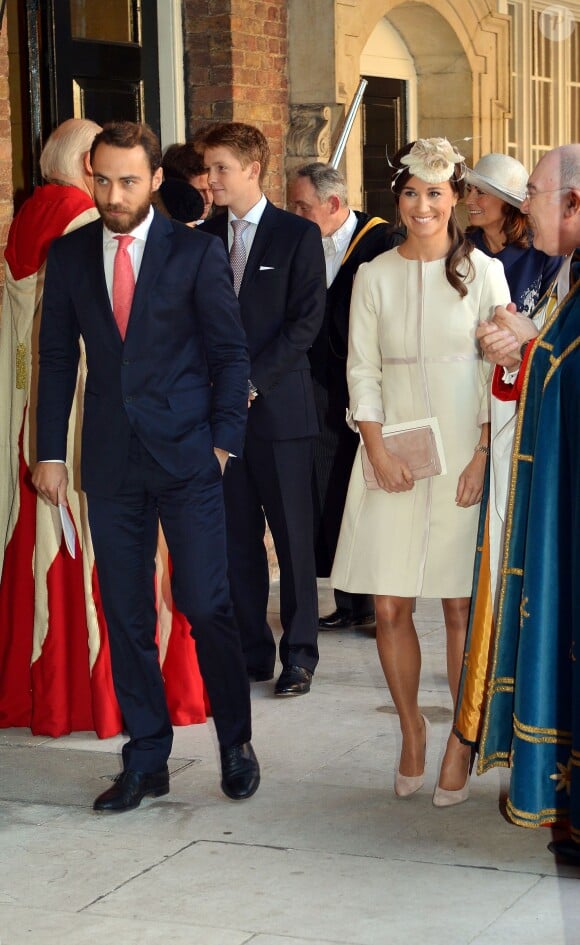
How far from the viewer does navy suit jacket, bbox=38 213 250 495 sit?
13.6 ft

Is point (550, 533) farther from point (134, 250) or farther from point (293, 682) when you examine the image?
point (293, 682)

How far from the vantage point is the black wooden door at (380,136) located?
8680 millimetres

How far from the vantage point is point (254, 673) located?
5762 mm

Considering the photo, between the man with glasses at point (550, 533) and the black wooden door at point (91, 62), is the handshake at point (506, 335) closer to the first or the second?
the man with glasses at point (550, 533)

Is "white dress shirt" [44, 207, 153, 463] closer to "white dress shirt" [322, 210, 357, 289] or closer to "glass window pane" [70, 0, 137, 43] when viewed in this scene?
"white dress shirt" [322, 210, 357, 289]

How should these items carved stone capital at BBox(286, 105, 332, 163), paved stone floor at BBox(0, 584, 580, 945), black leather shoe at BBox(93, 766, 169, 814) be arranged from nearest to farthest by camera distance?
paved stone floor at BBox(0, 584, 580, 945) < black leather shoe at BBox(93, 766, 169, 814) < carved stone capital at BBox(286, 105, 332, 163)

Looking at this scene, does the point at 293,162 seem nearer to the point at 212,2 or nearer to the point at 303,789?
the point at 212,2

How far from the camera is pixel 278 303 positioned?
5.44 meters

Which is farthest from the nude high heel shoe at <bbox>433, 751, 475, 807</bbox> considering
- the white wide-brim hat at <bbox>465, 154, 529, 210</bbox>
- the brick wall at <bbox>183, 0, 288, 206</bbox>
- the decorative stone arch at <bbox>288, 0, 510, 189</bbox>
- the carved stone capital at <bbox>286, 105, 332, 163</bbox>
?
the decorative stone arch at <bbox>288, 0, 510, 189</bbox>

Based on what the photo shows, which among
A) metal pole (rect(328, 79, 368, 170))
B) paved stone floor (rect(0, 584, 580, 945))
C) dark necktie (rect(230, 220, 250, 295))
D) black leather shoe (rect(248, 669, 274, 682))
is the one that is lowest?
black leather shoe (rect(248, 669, 274, 682))

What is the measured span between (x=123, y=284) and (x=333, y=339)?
7.19 ft

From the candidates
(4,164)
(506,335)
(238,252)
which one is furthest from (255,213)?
(506,335)

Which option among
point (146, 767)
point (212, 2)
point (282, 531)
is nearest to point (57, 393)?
point (146, 767)

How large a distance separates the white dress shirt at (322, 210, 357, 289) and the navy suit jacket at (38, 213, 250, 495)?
6.73ft
